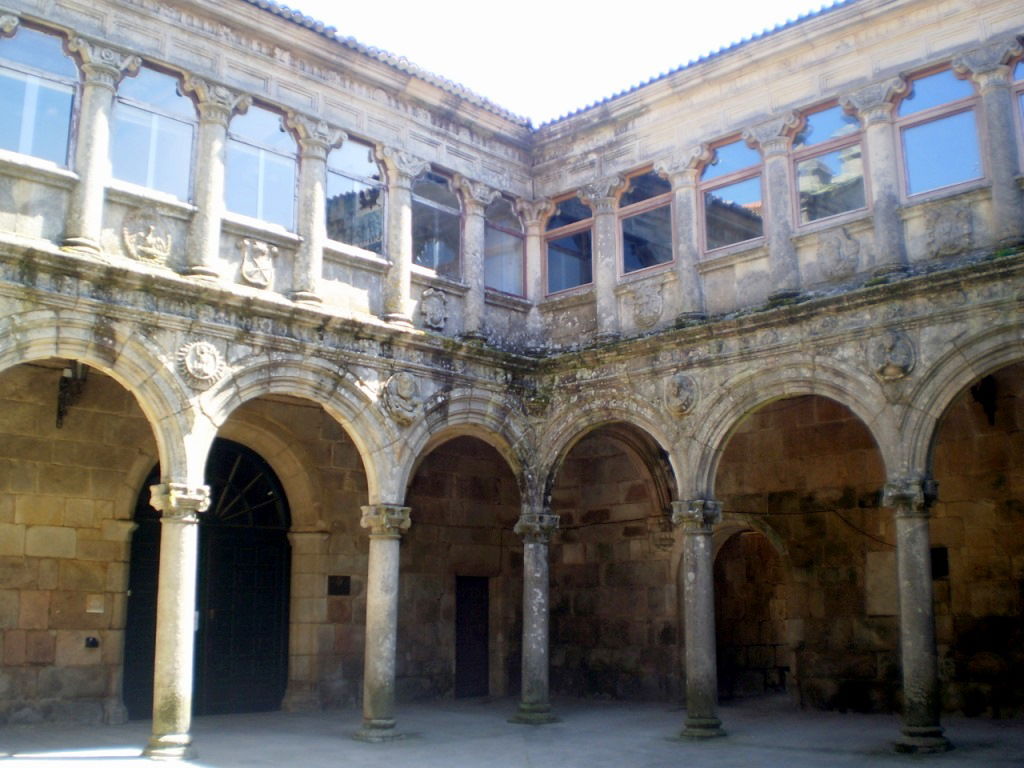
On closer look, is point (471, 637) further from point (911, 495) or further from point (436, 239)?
point (911, 495)

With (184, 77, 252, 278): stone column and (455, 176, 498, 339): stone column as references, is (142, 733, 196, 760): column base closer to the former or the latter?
(184, 77, 252, 278): stone column

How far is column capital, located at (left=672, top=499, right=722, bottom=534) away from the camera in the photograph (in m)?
11.4

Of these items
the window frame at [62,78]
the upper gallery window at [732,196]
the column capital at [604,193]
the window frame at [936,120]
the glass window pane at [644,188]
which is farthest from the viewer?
the column capital at [604,193]

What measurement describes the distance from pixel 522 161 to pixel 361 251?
312cm

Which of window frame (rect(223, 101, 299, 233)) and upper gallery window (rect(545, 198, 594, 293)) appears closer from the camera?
window frame (rect(223, 101, 299, 233))

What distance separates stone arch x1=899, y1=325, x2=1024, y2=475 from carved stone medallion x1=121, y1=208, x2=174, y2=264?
23.4ft

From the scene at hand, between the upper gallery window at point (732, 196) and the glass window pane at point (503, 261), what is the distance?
2698 millimetres

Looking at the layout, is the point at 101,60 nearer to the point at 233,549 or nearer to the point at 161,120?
the point at 161,120

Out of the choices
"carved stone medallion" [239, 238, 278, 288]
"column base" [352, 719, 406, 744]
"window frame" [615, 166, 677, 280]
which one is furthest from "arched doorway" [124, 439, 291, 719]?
"window frame" [615, 166, 677, 280]

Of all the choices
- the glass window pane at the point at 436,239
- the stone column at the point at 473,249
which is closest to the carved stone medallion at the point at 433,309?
the stone column at the point at 473,249

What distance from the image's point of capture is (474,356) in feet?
40.6

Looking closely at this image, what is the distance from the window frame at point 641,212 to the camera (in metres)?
12.5

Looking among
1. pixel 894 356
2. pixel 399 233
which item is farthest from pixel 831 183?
pixel 399 233

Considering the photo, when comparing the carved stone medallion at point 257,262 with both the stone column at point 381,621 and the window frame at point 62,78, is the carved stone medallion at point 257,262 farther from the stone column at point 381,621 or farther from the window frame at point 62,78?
the stone column at point 381,621
